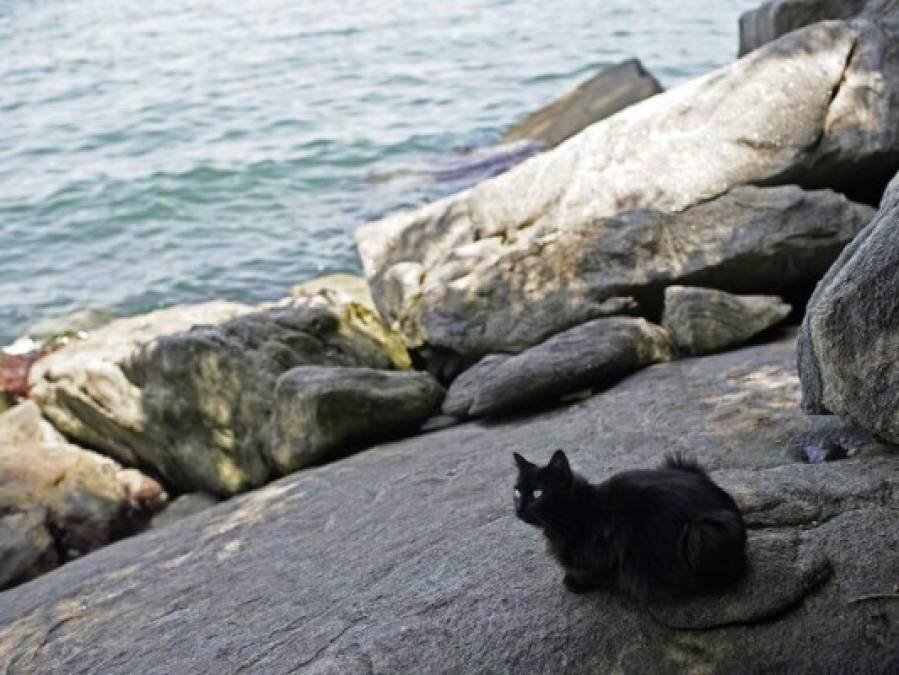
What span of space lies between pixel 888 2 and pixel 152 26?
23.5 metres

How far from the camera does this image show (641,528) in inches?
166

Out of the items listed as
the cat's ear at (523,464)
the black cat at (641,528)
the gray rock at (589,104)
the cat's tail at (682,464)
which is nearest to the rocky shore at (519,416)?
the black cat at (641,528)

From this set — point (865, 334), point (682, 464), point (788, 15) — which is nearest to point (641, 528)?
point (682, 464)

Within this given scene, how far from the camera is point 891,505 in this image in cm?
450

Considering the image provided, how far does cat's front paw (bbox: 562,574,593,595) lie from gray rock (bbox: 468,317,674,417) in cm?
308

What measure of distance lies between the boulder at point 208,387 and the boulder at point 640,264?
3.32 ft

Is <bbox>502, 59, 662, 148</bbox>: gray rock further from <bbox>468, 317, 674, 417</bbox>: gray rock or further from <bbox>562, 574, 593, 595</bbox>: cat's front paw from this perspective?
<bbox>562, 574, 593, 595</bbox>: cat's front paw

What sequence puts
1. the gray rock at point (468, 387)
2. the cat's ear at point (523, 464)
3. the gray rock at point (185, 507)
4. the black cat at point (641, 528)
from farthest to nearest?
1. the gray rock at point (185, 507)
2. the gray rock at point (468, 387)
3. the cat's ear at point (523, 464)
4. the black cat at point (641, 528)

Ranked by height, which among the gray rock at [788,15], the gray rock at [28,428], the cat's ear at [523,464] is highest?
the gray rock at [788,15]

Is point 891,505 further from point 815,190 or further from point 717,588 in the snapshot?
point 815,190

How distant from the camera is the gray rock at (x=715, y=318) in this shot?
25.9 feet

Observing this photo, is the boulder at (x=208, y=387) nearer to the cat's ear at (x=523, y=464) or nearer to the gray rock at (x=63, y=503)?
the gray rock at (x=63, y=503)

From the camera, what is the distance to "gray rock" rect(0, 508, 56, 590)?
350 inches

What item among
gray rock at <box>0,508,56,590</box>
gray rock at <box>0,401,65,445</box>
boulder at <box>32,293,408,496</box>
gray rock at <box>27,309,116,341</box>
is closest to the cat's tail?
boulder at <box>32,293,408,496</box>
